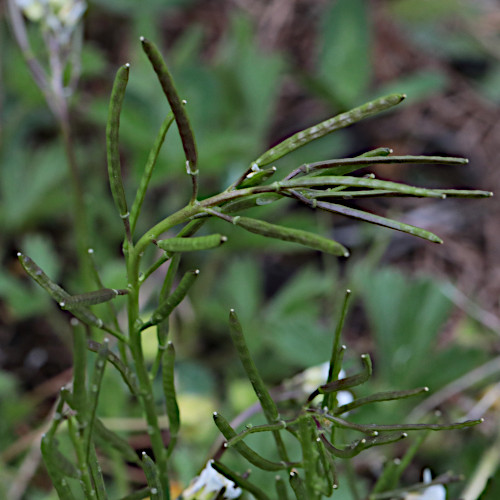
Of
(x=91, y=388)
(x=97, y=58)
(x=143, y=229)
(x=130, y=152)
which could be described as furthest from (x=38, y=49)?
(x=91, y=388)

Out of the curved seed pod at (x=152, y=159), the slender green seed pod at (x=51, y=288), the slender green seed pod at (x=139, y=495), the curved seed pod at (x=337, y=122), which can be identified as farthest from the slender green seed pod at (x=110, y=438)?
the curved seed pod at (x=337, y=122)

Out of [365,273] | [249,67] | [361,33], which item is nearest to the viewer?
[365,273]

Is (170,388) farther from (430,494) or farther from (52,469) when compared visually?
(430,494)

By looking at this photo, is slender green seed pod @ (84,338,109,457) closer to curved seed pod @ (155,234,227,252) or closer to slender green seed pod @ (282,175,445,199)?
curved seed pod @ (155,234,227,252)

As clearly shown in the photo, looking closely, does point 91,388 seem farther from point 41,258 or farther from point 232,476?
point 41,258

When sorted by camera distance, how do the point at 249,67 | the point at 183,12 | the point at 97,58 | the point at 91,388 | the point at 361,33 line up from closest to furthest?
the point at 91,388, the point at 97,58, the point at 249,67, the point at 361,33, the point at 183,12

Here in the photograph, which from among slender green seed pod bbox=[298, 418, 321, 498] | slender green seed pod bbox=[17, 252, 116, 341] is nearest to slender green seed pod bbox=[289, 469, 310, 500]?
slender green seed pod bbox=[298, 418, 321, 498]

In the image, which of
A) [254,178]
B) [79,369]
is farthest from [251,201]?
[79,369]

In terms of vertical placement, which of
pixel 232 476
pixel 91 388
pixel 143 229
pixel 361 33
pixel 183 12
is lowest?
pixel 232 476
